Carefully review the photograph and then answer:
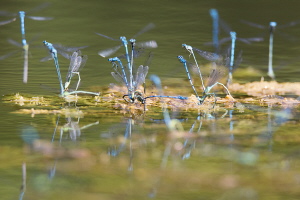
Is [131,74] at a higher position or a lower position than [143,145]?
higher

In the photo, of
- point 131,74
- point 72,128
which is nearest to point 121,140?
point 72,128

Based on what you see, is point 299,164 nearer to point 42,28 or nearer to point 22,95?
point 22,95

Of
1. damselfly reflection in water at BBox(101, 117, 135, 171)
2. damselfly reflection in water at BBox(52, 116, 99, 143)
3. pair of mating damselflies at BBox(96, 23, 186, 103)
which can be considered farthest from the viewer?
pair of mating damselflies at BBox(96, 23, 186, 103)

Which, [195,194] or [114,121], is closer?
[195,194]

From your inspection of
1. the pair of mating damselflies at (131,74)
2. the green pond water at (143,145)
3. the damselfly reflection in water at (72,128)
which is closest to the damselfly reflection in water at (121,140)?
the green pond water at (143,145)

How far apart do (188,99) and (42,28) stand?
16.1ft

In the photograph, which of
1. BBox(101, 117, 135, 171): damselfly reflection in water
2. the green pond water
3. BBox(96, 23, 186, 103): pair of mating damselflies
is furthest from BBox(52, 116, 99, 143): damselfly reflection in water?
BBox(96, 23, 186, 103): pair of mating damselflies

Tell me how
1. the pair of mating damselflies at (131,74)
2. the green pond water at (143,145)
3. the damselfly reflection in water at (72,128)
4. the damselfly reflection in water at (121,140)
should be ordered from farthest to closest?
the pair of mating damselflies at (131,74), the damselfly reflection in water at (72,128), the damselfly reflection in water at (121,140), the green pond water at (143,145)

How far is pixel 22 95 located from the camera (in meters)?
5.23

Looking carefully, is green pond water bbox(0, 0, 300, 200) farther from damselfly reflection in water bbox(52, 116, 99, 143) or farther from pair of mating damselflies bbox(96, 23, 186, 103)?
pair of mating damselflies bbox(96, 23, 186, 103)

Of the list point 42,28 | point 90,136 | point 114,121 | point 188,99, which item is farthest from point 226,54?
point 42,28

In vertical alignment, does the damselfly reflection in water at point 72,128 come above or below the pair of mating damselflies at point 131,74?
below

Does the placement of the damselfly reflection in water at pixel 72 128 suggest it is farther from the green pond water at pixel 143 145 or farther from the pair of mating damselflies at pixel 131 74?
the pair of mating damselflies at pixel 131 74

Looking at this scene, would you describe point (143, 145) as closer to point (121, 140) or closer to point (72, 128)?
point (121, 140)
